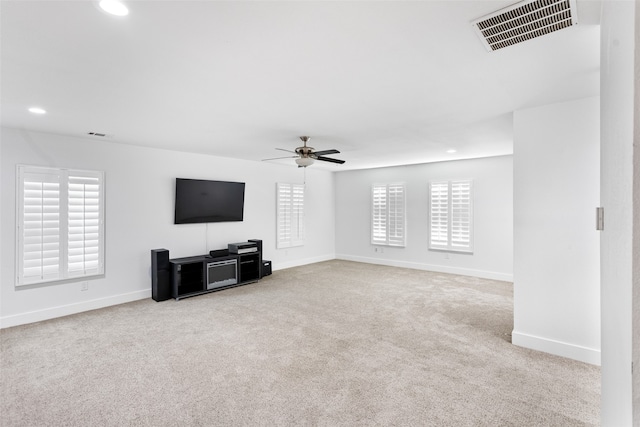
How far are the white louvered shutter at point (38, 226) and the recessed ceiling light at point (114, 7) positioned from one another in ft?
12.5

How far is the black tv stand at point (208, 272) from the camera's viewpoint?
5.31m

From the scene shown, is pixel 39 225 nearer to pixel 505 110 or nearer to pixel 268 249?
pixel 268 249

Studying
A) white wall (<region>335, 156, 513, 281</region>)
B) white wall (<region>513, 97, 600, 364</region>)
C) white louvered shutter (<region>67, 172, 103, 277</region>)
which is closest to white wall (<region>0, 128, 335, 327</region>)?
white louvered shutter (<region>67, 172, 103, 277</region>)

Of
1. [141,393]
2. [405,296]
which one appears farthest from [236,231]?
[141,393]

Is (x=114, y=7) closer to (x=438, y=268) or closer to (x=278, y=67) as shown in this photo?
(x=278, y=67)

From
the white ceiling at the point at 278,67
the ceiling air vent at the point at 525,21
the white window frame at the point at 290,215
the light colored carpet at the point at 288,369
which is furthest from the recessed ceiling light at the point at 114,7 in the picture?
the white window frame at the point at 290,215

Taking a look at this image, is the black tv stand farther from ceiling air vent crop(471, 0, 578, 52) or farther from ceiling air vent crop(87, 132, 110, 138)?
ceiling air vent crop(471, 0, 578, 52)

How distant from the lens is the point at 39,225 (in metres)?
4.34

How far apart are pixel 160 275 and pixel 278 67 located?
415 centimetres

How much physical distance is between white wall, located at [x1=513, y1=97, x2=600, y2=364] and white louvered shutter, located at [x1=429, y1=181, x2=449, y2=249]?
3733mm

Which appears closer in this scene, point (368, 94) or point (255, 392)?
point (255, 392)

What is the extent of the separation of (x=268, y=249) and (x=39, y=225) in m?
4.08

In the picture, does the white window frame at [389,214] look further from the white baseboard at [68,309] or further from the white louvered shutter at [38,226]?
the white louvered shutter at [38,226]

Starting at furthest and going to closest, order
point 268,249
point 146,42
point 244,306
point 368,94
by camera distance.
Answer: point 268,249, point 244,306, point 368,94, point 146,42
